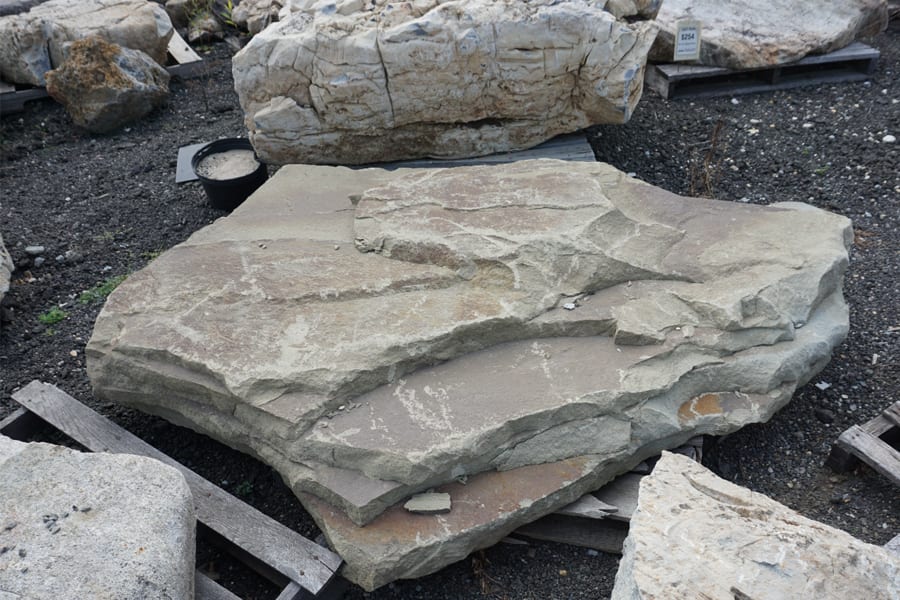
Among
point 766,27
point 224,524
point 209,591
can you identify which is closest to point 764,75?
point 766,27

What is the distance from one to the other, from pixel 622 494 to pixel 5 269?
3104 mm

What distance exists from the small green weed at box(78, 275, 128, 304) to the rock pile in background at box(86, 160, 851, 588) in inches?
33.0

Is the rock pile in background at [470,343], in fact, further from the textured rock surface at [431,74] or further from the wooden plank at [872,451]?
the textured rock surface at [431,74]

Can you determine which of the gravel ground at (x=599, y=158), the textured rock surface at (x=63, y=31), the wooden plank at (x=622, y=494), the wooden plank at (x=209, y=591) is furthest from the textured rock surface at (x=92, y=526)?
the textured rock surface at (x=63, y=31)

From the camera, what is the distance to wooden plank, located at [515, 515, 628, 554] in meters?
2.64

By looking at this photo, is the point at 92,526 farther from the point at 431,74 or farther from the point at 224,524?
the point at 431,74

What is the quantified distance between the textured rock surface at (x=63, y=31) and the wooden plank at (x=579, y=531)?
4822 millimetres

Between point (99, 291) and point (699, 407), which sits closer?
point (699, 407)

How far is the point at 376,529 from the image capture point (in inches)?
95.1

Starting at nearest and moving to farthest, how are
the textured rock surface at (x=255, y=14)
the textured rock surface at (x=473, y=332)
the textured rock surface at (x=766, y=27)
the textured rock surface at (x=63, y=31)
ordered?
the textured rock surface at (x=473, y=332) → the textured rock surface at (x=766, y=27) → the textured rock surface at (x=63, y=31) → the textured rock surface at (x=255, y=14)

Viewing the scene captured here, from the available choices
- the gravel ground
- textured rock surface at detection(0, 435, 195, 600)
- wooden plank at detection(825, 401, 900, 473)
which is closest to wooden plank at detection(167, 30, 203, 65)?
the gravel ground

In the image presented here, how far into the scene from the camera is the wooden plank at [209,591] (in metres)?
2.42

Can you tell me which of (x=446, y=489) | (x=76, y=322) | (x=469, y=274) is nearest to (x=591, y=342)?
(x=469, y=274)

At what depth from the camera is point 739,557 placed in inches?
70.9
